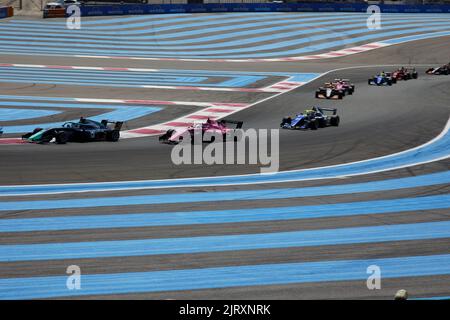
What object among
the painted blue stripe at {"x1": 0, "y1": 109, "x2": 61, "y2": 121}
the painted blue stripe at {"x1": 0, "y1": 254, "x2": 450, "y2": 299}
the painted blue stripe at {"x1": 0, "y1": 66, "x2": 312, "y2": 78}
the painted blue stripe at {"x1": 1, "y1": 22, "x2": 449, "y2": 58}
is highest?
the painted blue stripe at {"x1": 1, "y1": 22, "x2": 449, "y2": 58}

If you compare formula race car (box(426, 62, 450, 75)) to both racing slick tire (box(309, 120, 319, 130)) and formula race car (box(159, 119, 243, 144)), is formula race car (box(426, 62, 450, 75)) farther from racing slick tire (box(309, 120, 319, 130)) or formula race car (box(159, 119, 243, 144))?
formula race car (box(159, 119, 243, 144))

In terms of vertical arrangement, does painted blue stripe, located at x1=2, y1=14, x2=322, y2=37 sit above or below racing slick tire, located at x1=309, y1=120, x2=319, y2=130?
above

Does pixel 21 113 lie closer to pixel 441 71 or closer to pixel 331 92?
pixel 331 92

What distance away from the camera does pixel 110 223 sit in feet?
56.6

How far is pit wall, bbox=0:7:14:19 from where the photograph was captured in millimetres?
62844

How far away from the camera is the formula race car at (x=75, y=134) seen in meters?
25.9

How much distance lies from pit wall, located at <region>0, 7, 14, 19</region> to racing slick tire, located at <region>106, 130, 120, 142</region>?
3940 cm

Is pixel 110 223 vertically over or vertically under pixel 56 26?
under

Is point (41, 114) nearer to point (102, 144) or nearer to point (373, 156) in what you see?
point (102, 144)

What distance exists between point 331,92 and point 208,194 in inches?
732

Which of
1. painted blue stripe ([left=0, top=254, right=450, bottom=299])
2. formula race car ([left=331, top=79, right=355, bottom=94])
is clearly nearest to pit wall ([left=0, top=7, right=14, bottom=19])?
formula race car ([left=331, top=79, right=355, bottom=94])

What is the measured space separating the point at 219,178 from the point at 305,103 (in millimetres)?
15170
